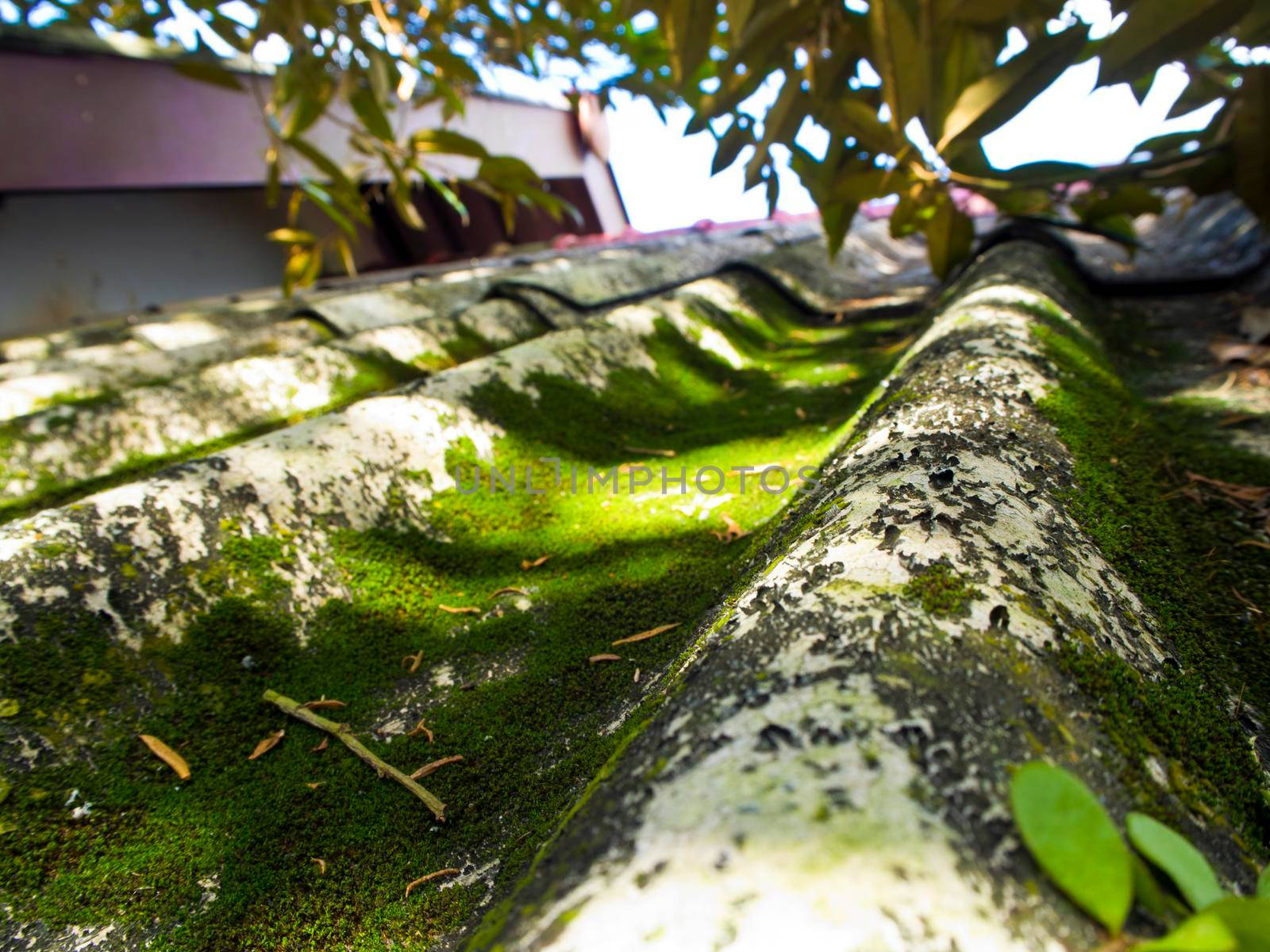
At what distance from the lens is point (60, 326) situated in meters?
4.82

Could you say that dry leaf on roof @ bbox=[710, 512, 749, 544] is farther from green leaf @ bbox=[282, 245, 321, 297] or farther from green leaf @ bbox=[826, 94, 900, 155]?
green leaf @ bbox=[282, 245, 321, 297]

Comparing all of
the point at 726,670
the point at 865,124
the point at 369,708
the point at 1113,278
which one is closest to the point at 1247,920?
the point at 726,670

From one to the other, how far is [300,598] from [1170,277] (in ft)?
10.5

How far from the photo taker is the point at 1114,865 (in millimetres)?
393

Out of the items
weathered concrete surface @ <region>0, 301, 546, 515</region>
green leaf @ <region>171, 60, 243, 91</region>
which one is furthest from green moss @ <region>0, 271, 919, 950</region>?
green leaf @ <region>171, 60, 243, 91</region>

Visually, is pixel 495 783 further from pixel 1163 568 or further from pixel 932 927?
pixel 1163 568

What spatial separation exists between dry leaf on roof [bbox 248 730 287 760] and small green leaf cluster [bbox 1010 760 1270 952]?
0.89 metres

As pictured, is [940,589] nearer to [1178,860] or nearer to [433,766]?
[1178,860]

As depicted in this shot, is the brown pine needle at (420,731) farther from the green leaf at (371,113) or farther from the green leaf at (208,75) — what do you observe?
the green leaf at (208,75)

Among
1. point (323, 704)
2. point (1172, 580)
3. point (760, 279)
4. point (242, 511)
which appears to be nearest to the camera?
point (1172, 580)

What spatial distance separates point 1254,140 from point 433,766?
216 cm

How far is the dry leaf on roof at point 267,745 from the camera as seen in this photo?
929 millimetres

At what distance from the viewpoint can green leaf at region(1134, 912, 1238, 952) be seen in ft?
1.11

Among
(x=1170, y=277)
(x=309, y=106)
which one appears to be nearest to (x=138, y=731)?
(x=309, y=106)
